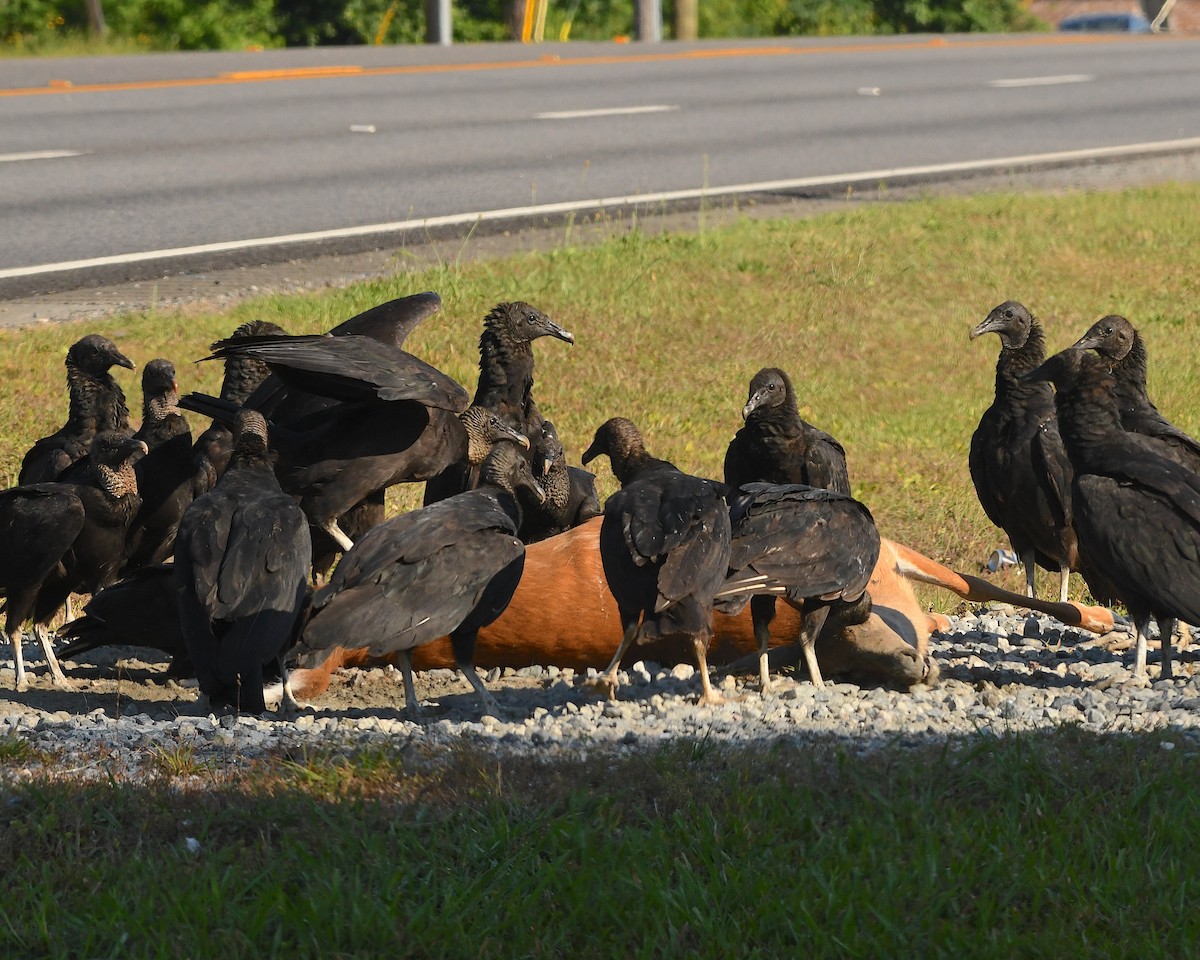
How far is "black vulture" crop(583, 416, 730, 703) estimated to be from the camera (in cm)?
529

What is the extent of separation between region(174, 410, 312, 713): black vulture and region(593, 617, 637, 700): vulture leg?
3.46 ft

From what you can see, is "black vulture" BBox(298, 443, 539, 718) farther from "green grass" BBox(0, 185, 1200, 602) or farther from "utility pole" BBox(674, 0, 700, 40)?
"utility pole" BBox(674, 0, 700, 40)

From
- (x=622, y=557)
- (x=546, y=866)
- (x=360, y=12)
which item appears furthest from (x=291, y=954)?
(x=360, y=12)

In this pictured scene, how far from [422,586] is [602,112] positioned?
12454 mm

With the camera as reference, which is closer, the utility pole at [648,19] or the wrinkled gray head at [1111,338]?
the wrinkled gray head at [1111,338]

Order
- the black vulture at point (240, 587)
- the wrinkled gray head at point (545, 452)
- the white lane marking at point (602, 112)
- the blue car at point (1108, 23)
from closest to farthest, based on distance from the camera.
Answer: the black vulture at point (240, 587) < the wrinkled gray head at point (545, 452) < the white lane marking at point (602, 112) < the blue car at point (1108, 23)

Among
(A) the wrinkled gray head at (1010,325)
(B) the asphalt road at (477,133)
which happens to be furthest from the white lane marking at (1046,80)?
(A) the wrinkled gray head at (1010,325)

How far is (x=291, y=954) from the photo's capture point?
357 centimetres

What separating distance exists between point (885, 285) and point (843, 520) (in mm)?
6081

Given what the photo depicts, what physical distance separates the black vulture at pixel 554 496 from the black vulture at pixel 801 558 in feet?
4.09

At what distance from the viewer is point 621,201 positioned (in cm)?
1288

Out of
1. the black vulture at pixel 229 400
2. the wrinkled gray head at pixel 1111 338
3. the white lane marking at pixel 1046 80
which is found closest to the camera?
the wrinkled gray head at pixel 1111 338

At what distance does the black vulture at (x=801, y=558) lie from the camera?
5.54m

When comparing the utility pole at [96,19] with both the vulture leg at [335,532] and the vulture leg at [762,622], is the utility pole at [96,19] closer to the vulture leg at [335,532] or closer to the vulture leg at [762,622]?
the vulture leg at [335,532]
